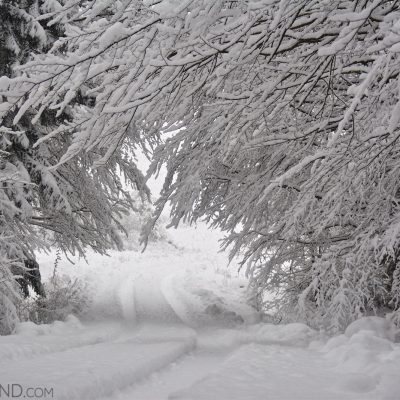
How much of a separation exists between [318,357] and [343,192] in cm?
268

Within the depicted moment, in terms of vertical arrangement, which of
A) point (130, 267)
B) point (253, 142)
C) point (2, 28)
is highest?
point (2, 28)

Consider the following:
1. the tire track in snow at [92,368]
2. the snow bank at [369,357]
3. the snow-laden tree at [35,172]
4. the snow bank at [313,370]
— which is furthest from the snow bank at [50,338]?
the snow bank at [369,357]

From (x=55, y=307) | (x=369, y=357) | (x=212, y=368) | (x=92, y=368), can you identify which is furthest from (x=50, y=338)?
(x=369, y=357)

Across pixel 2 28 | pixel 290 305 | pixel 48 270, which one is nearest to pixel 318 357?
pixel 290 305

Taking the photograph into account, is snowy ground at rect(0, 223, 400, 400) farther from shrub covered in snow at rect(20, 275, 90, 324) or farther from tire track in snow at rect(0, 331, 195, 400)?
shrub covered in snow at rect(20, 275, 90, 324)

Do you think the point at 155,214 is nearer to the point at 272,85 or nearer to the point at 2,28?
the point at 272,85

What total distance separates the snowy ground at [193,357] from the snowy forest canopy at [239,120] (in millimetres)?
683

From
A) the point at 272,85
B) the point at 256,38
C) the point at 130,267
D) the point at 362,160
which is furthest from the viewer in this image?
the point at 130,267

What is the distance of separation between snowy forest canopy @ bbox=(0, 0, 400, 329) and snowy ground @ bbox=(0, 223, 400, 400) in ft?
2.24

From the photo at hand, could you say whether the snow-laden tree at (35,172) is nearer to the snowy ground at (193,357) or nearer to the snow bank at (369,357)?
the snowy ground at (193,357)

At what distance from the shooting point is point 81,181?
846 cm

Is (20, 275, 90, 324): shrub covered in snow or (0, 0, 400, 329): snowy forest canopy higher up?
(0, 0, 400, 329): snowy forest canopy

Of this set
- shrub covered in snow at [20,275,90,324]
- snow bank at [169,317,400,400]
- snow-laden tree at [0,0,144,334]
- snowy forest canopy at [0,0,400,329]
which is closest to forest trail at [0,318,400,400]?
snow bank at [169,317,400,400]

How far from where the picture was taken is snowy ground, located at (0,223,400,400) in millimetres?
3361
